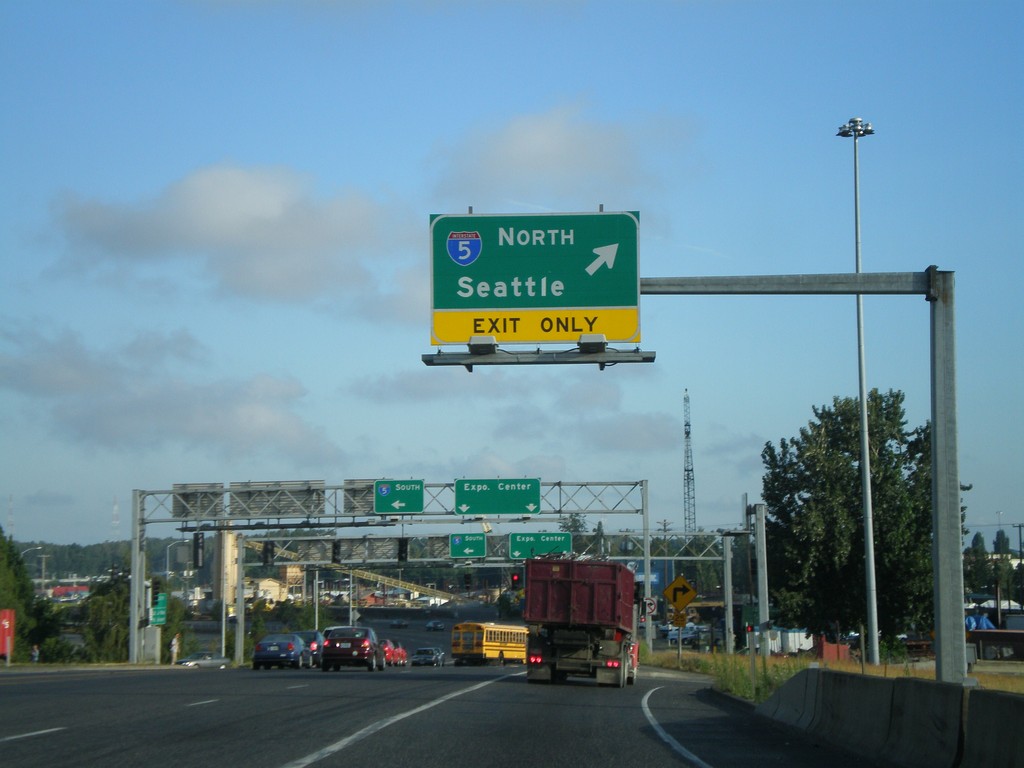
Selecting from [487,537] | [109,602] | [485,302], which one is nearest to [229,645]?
[109,602]

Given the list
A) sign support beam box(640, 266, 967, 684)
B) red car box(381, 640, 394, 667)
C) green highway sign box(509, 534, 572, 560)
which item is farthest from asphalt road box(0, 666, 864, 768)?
green highway sign box(509, 534, 572, 560)

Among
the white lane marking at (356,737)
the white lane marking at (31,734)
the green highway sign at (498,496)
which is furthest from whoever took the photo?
the green highway sign at (498,496)

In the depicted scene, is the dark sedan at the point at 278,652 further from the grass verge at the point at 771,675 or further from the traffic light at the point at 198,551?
the grass verge at the point at 771,675

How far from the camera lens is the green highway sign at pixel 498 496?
5331cm

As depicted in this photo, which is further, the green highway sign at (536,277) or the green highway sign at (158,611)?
the green highway sign at (158,611)

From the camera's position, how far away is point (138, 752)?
12.9 m

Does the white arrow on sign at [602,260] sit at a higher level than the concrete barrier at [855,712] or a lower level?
higher

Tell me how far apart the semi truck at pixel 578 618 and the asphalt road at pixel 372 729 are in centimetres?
512

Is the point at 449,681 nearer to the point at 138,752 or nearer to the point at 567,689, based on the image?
the point at 567,689

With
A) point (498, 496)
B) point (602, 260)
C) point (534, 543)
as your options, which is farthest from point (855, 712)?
point (534, 543)

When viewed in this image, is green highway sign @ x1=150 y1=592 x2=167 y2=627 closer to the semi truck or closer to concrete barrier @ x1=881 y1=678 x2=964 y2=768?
the semi truck

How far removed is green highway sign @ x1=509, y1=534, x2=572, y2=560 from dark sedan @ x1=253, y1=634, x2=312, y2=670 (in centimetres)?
1621

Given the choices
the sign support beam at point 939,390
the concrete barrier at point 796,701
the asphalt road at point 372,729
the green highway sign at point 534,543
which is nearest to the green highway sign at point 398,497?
the green highway sign at point 534,543

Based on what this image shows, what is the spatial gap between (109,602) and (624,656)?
50.8m
